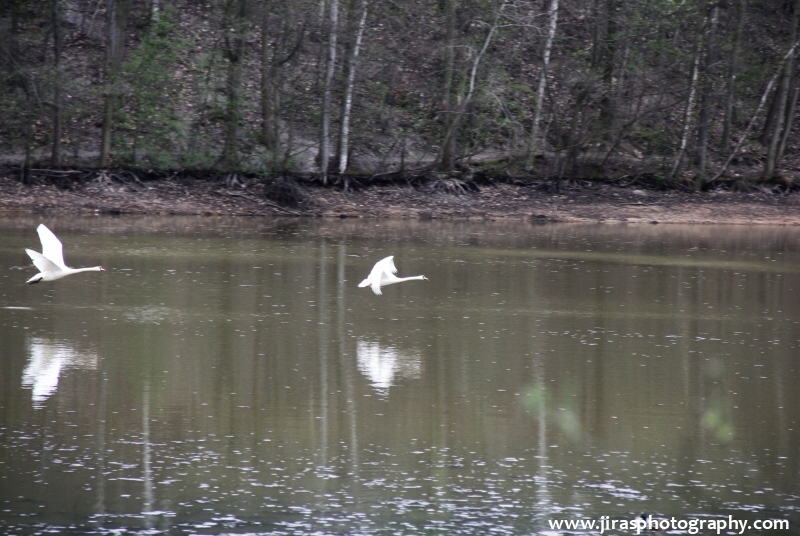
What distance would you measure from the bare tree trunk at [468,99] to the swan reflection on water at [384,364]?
20.0 m

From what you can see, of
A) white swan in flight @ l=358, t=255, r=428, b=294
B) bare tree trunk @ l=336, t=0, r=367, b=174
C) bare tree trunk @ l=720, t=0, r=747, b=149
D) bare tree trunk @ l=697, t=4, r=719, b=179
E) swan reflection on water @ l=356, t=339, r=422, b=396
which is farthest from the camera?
bare tree trunk @ l=697, t=4, r=719, b=179

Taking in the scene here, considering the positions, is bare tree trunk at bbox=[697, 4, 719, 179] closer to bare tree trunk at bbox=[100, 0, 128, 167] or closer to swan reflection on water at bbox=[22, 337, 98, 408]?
bare tree trunk at bbox=[100, 0, 128, 167]

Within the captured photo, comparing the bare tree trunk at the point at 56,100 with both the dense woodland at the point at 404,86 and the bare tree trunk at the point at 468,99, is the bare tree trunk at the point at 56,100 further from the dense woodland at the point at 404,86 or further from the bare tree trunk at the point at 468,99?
Result: the bare tree trunk at the point at 468,99

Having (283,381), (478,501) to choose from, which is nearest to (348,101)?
(283,381)

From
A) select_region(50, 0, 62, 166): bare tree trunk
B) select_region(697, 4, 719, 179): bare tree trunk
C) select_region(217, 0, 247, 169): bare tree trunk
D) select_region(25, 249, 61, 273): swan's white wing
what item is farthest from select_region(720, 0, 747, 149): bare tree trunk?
select_region(25, 249, 61, 273): swan's white wing

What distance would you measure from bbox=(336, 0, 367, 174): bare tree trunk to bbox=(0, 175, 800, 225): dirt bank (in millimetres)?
1813

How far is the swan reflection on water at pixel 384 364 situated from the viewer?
11.0m

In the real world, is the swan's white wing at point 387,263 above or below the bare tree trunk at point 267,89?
below

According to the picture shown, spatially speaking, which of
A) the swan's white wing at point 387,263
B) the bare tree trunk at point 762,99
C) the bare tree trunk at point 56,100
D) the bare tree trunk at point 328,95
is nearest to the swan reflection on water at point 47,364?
the swan's white wing at point 387,263

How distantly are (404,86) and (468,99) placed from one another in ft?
13.3

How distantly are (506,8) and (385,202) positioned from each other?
755 cm

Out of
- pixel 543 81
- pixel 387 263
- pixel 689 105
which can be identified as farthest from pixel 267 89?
pixel 387 263

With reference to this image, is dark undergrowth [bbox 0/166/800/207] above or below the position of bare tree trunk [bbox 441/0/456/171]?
below

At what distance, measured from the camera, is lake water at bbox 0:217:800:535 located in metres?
7.50
